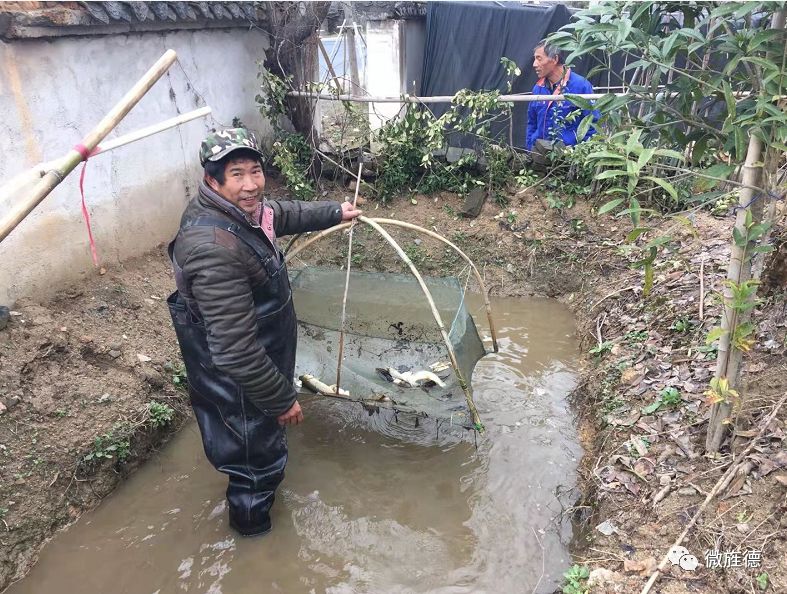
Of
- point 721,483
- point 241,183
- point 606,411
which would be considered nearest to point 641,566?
point 721,483

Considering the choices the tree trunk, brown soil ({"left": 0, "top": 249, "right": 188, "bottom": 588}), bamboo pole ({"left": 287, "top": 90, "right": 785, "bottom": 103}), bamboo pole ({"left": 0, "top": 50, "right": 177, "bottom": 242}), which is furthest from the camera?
the tree trunk

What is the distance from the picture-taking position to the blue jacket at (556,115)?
597 centimetres

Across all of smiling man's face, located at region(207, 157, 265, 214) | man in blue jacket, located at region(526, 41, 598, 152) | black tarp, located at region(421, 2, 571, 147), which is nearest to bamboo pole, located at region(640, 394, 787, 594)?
smiling man's face, located at region(207, 157, 265, 214)

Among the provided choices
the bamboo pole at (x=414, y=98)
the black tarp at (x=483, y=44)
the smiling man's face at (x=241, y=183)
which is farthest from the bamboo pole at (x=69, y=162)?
the black tarp at (x=483, y=44)

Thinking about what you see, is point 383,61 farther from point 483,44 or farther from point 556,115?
point 556,115

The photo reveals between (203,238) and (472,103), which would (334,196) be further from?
(203,238)

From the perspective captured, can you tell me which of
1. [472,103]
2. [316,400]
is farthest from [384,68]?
[316,400]

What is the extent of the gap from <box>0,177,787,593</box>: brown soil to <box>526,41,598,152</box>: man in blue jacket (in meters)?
1.55

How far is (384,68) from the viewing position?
8984mm

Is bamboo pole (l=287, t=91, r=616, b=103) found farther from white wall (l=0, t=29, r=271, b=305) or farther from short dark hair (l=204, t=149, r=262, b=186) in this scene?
short dark hair (l=204, t=149, r=262, b=186)

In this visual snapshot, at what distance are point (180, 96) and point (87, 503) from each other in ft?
13.7

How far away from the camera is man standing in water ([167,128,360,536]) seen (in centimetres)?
256

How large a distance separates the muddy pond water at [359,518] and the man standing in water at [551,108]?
129 inches

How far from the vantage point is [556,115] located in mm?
6223
